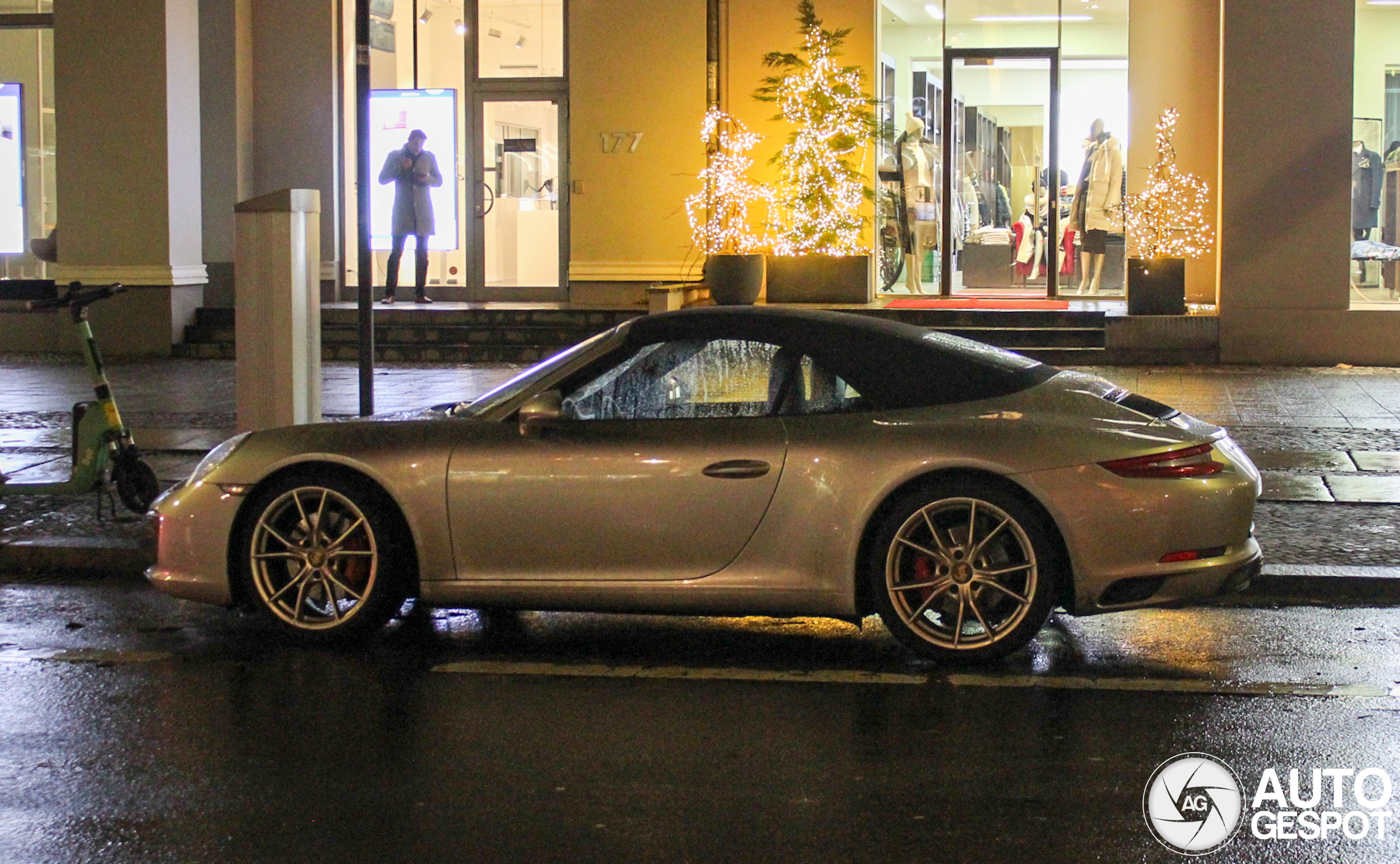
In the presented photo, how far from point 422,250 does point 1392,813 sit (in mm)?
17106

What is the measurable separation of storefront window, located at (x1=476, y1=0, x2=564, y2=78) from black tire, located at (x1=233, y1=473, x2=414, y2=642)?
16.9 metres

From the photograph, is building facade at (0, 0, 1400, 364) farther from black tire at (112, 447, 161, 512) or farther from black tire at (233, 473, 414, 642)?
black tire at (233, 473, 414, 642)

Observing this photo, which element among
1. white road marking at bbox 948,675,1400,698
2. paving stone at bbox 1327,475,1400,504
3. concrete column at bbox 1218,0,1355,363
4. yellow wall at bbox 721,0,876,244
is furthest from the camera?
yellow wall at bbox 721,0,876,244

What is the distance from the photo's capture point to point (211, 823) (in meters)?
4.26

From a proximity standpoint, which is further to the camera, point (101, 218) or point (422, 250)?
point (422, 250)

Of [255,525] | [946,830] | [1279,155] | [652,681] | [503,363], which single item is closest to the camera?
[946,830]

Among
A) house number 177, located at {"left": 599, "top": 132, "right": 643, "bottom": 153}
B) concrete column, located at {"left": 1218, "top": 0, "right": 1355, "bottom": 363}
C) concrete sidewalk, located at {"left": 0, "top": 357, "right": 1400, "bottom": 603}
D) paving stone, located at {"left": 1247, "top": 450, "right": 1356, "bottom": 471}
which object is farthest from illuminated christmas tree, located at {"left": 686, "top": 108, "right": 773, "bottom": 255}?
paving stone, located at {"left": 1247, "top": 450, "right": 1356, "bottom": 471}

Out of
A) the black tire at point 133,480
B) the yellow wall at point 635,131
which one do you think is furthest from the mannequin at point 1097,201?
the black tire at point 133,480

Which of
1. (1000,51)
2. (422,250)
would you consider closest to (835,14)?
(1000,51)

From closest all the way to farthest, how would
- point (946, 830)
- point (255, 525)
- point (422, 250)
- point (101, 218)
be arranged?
point (946, 830), point (255, 525), point (101, 218), point (422, 250)

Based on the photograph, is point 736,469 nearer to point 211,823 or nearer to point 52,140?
point 211,823

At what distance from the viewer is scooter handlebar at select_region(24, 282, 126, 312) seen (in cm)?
828

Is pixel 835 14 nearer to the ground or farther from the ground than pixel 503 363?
farther from the ground

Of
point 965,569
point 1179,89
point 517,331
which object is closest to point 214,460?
point 965,569
